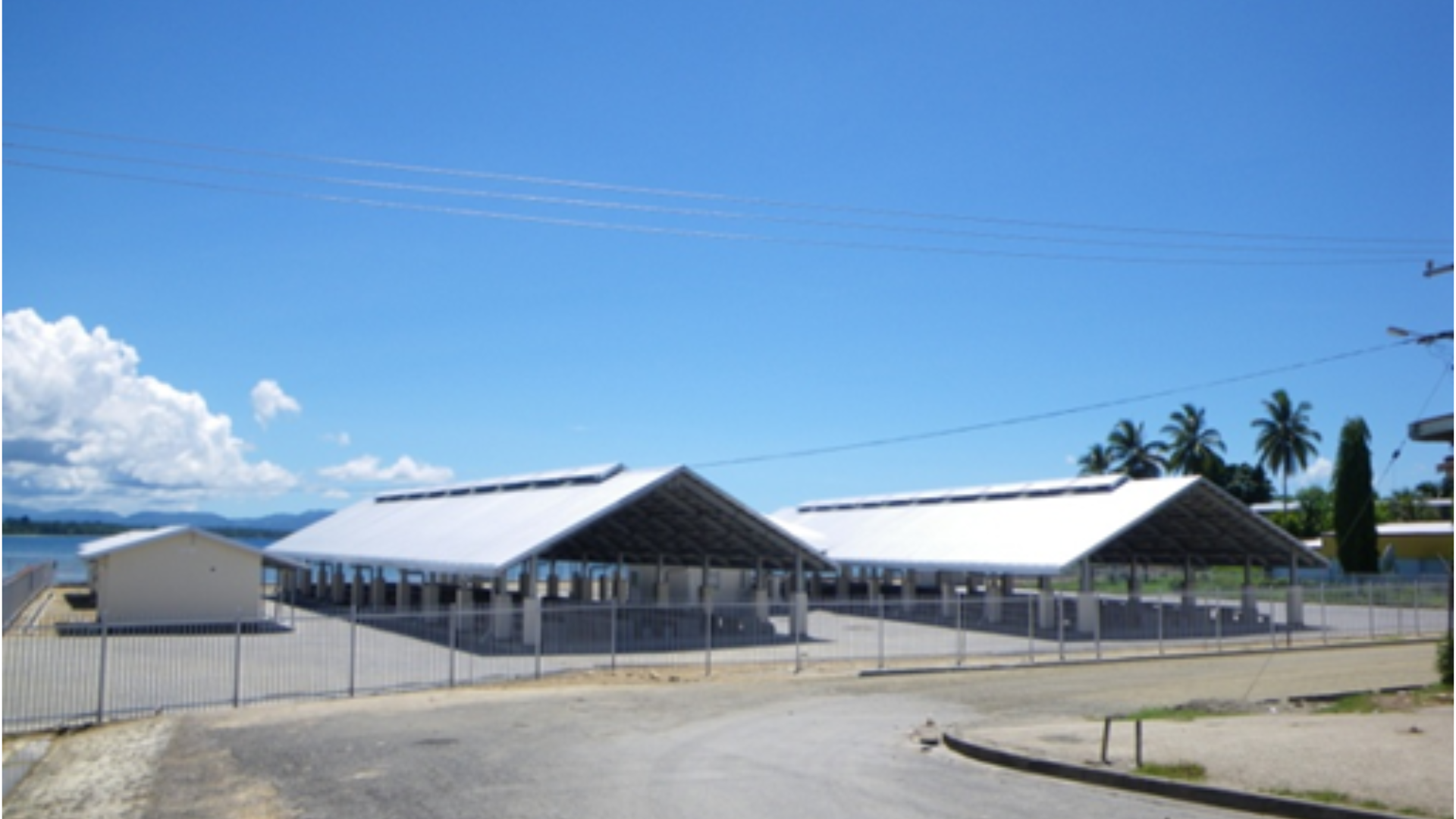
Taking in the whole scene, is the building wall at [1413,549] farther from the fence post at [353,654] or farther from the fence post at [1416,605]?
the fence post at [353,654]

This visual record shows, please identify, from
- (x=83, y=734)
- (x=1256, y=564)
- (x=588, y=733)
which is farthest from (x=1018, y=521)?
(x=83, y=734)

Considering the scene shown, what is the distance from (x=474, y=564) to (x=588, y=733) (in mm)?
15845

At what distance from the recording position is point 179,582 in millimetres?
41250

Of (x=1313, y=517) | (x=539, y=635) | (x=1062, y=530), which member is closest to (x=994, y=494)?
(x=1062, y=530)

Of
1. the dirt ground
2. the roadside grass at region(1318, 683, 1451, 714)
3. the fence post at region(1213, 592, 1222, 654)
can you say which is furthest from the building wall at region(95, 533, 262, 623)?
the roadside grass at region(1318, 683, 1451, 714)

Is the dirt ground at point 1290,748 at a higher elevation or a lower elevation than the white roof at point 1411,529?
lower

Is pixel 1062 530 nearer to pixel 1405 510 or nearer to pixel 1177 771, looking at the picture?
pixel 1177 771

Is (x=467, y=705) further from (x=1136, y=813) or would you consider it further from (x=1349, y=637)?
(x=1349, y=637)

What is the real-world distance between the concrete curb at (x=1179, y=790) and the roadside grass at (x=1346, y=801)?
0.12m

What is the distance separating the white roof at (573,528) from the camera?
1409 inches

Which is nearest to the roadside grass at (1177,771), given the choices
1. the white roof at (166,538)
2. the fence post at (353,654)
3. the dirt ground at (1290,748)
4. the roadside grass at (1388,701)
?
the dirt ground at (1290,748)

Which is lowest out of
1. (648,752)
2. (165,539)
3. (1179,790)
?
(648,752)

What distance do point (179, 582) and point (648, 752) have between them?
94.7 ft

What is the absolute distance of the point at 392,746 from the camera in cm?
1803
